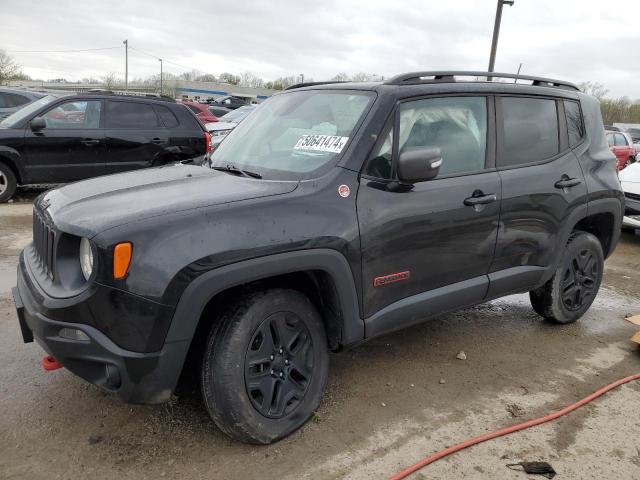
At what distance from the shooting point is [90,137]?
27.6ft

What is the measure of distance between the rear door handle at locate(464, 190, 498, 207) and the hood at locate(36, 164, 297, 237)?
3.77 ft

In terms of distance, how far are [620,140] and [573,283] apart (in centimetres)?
1408

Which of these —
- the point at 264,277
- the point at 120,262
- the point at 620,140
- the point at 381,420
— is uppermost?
the point at 620,140

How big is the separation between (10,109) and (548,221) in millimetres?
11489

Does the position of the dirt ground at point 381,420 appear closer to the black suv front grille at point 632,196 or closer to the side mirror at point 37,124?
the black suv front grille at point 632,196

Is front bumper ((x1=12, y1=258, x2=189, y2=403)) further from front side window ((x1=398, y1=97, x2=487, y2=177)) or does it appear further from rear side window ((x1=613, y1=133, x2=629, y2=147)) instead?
rear side window ((x1=613, y1=133, x2=629, y2=147))

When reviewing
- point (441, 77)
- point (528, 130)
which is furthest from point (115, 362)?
point (528, 130)

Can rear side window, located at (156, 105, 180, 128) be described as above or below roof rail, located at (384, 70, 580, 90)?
below

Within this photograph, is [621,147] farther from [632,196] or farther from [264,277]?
[264,277]

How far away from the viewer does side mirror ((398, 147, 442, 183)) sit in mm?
2834

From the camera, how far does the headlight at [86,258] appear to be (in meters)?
2.37

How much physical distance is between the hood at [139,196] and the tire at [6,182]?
5951 millimetres

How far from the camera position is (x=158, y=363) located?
233 centimetres

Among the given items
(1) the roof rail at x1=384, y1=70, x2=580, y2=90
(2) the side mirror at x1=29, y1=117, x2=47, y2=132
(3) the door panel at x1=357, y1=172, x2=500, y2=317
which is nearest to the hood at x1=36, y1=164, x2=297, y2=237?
(3) the door panel at x1=357, y1=172, x2=500, y2=317
